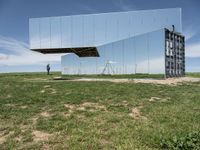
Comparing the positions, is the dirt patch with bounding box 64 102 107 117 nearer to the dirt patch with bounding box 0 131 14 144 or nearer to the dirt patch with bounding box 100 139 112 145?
the dirt patch with bounding box 0 131 14 144

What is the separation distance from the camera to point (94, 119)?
11023 millimetres

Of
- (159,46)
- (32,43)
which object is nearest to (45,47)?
(32,43)

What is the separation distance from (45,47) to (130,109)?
26.5 metres

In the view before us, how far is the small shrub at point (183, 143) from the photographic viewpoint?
7543mm

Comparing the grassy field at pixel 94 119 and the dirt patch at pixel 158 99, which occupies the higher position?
the dirt patch at pixel 158 99

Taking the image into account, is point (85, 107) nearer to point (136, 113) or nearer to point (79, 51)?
point (136, 113)

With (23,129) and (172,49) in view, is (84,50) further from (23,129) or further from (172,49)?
(23,129)

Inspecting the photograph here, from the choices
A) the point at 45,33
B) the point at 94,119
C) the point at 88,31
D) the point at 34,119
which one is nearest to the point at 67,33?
the point at 88,31

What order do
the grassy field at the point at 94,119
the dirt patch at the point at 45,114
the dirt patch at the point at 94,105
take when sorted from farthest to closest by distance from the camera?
the dirt patch at the point at 94,105 < the dirt patch at the point at 45,114 < the grassy field at the point at 94,119

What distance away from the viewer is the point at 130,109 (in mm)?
12648

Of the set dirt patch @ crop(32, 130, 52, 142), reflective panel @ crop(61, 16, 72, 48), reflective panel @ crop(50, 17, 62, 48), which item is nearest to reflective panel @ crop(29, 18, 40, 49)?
reflective panel @ crop(50, 17, 62, 48)

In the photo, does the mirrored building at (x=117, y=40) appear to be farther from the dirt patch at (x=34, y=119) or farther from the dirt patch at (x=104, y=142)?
the dirt patch at (x=104, y=142)

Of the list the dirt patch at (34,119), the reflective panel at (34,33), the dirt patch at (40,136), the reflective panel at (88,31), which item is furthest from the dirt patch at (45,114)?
the reflective panel at (34,33)

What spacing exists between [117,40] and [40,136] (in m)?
26.4
